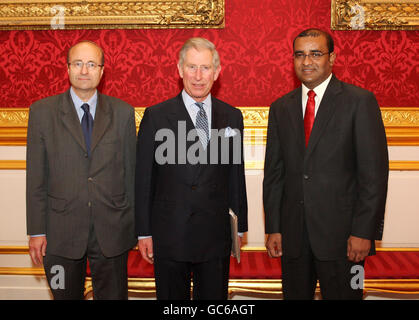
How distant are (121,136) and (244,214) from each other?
0.91 metres

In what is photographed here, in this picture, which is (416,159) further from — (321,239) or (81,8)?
(81,8)

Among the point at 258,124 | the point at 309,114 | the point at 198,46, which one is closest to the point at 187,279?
the point at 309,114

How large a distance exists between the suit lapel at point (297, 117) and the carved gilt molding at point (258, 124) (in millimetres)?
1315

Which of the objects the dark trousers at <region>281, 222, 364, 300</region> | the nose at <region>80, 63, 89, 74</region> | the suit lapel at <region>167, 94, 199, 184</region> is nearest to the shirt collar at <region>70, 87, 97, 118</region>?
the nose at <region>80, 63, 89, 74</region>

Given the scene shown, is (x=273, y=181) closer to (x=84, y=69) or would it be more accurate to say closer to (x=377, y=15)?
(x=84, y=69)

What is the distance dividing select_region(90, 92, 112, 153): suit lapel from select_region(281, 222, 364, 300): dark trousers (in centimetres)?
133

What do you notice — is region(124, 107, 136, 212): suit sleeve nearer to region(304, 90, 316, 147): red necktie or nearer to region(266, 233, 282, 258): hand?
region(266, 233, 282, 258): hand

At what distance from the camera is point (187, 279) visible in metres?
2.31

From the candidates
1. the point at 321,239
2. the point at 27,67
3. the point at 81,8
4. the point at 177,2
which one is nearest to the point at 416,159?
the point at 321,239

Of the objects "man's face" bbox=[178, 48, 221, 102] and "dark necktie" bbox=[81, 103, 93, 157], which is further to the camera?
"dark necktie" bbox=[81, 103, 93, 157]

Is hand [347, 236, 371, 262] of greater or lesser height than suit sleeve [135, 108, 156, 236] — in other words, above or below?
below

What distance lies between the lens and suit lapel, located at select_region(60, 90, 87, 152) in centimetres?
234

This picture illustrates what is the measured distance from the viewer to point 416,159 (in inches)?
147

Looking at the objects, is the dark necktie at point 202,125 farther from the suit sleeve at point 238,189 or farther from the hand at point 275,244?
the hand at point 275,244
